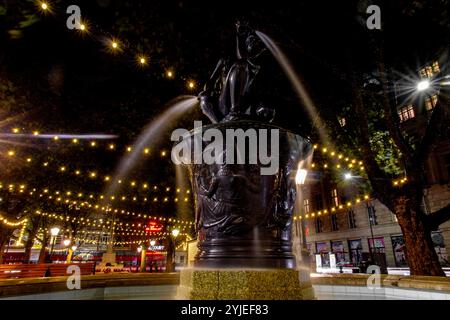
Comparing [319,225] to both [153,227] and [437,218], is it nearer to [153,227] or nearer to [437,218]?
[153,227]

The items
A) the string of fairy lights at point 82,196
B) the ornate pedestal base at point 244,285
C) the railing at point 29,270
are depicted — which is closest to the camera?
the ornate pedestal base at point 244,285

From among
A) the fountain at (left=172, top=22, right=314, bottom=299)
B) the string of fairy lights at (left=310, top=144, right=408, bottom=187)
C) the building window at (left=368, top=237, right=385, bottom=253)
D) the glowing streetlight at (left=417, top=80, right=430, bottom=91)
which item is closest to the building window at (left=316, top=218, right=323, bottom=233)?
the building window at (left=368, top=237, right=385, bottom=253)

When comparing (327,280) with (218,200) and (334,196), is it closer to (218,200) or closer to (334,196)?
(218,200)

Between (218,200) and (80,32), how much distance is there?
313 inches

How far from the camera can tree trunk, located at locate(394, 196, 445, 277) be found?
27.5 feet

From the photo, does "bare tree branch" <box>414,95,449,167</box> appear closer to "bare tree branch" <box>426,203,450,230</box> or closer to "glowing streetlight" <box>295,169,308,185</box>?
"bare tree branch" <box>426,203,450,230</box>

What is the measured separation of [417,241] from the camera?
8727 mm

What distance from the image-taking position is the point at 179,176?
14938 millimetres

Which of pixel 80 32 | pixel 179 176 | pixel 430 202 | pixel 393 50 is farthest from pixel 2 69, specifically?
pixel 430 202

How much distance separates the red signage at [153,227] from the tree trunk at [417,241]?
21.0 meters

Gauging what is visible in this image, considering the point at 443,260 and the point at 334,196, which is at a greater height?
the point at 334,196

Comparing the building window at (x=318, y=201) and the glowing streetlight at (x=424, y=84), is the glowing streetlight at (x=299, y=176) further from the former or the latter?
the building window at (x=318, y=201)

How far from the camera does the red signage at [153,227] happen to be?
1032 inches

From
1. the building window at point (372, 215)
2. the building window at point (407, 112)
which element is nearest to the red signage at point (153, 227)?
the building window at point (372, 215)
